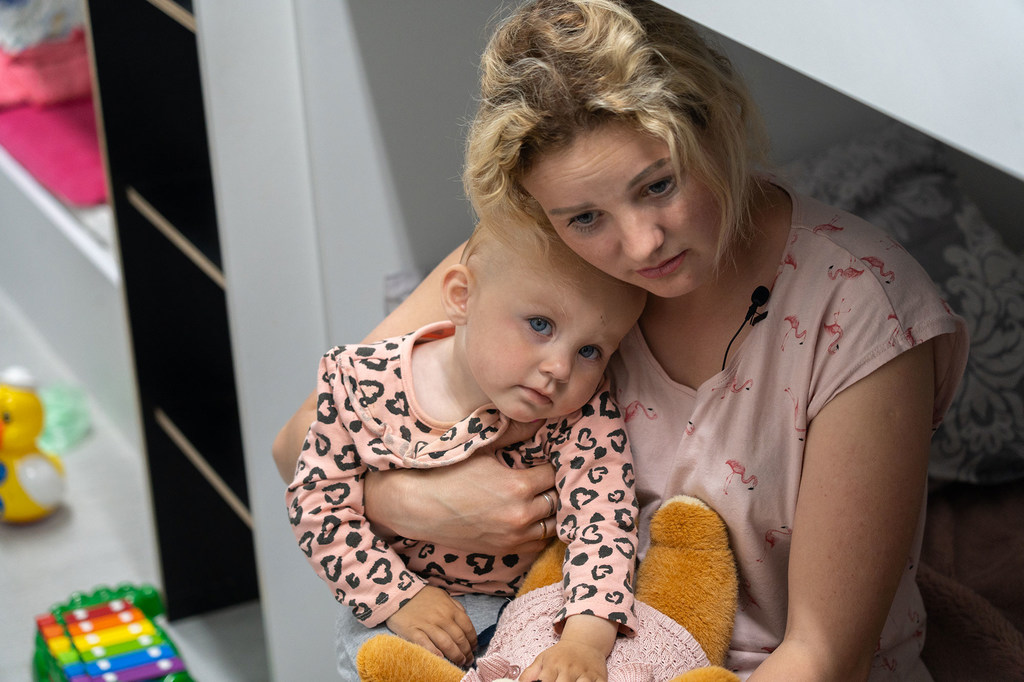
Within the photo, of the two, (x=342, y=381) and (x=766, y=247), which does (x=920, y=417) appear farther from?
(x=342, y=381)

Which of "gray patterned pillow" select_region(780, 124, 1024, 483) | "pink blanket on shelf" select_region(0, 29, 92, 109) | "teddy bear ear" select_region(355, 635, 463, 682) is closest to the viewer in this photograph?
"teddy bear ear" select_region(355, 635, 463, 682)

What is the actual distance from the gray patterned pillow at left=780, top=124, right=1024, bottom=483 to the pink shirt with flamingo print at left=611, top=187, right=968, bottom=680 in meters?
0.51

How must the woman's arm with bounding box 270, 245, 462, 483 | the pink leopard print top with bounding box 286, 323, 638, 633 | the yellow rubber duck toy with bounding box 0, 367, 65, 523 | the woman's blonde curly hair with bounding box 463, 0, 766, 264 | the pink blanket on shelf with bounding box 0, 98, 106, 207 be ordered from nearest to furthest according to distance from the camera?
1. the woman's blonde curly hair with bounding box 463, 0, 766, 264
2. the pink leopard print top with bounding box 286, 323, 638, 633
3. the woman's arm with bounding box 270, 245, 462, 483
4. the yellow rubber duck toy with bounding box 0, 367, 65, 523
5. the pink blanket on shelf with bounding box 0, 98, 106, 207

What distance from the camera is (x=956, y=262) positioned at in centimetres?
172

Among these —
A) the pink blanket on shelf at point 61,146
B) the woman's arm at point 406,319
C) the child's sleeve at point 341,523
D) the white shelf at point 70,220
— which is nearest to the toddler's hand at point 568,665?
the child's sleeve at point 341,523

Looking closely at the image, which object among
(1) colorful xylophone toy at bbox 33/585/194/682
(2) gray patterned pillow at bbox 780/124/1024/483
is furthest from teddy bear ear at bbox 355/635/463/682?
(1) colorful xylophone toy at bbox 33/585/194/682

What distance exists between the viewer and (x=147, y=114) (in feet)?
6.85

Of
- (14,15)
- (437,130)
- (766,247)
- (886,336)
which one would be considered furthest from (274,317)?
(14,15)

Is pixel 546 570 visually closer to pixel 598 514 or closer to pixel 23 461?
pixel 598 514

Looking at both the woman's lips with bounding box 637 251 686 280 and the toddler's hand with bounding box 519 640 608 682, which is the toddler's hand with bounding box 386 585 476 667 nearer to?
the toddler's hand with bounding box 519 640 608 682

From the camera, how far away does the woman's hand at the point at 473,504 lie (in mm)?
1144

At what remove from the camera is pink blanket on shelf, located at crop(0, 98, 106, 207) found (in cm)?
281

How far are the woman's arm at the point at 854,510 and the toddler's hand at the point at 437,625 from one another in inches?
12.1

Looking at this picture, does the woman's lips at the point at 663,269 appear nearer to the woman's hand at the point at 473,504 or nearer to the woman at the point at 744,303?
the woman at the point at 744,303
